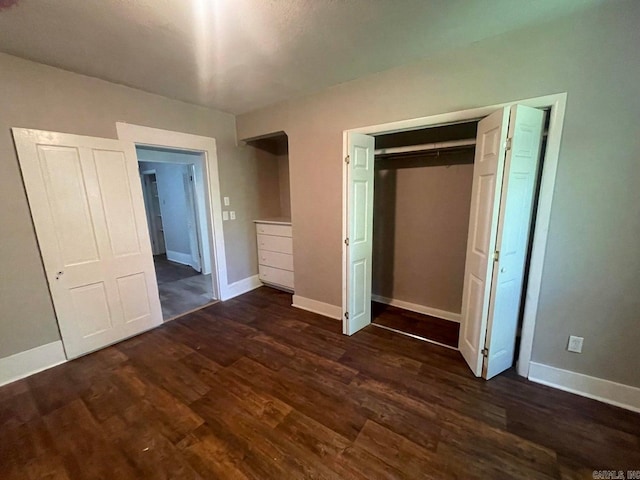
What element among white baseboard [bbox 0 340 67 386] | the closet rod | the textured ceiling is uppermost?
the textured ceiling

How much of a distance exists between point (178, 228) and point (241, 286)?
286 centimetres

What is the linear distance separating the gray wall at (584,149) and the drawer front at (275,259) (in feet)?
7.96

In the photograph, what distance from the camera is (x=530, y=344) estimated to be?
1989 mm

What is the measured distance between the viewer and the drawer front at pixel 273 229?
3.61 meters

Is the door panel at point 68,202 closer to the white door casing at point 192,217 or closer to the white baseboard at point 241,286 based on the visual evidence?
the white baseboard at point 241,286

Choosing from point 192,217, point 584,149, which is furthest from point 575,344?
point 192,217

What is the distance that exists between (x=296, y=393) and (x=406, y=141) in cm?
293

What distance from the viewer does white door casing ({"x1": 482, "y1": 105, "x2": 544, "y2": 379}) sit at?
67.6 inches

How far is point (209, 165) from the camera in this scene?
130 inches

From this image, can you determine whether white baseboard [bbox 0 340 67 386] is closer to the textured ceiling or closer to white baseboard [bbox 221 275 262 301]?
white baseboard [bbox 221 275 262 301]

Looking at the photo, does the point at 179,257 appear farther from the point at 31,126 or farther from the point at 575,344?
the point at 575,344


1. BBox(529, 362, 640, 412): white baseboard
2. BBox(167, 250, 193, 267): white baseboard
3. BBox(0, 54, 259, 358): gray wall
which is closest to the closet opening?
BBox(529, 362, 640, 412): white baseboard

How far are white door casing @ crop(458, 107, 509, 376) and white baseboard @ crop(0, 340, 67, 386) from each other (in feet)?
12.2

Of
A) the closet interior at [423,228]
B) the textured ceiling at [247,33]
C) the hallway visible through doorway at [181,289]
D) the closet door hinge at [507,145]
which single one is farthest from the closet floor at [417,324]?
the textured ceiling at [247,33]
